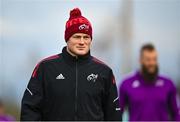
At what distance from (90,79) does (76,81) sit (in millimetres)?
154

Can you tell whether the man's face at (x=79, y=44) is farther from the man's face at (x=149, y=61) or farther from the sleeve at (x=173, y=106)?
the sleeve at (x=173, y=106)

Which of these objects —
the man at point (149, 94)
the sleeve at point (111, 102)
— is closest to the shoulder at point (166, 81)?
the man at point (149, 94)

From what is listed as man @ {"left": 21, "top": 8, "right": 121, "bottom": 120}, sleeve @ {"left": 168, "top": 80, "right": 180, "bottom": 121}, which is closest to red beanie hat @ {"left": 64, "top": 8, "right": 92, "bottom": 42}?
man @ {"left": 21, "top": 8, "right": 121, "bottom": 120}

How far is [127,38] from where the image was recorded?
21.6m

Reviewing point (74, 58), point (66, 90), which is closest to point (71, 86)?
point (66, 90)

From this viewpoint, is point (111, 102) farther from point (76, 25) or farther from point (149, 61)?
point (149, 61)

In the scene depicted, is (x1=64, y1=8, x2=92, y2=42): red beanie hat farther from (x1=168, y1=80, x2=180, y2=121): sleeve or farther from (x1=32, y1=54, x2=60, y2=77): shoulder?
(x1=168, y1=80, x2=180, y2=121): sleeve

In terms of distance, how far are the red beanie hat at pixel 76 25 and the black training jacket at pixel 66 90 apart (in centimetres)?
21

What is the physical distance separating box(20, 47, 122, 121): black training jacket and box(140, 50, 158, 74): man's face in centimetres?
336

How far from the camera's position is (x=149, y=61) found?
11945 millimetres

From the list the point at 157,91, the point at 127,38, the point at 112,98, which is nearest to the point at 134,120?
the point at 157,91

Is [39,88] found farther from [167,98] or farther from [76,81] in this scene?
[167,98]

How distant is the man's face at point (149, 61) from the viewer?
11.9 m

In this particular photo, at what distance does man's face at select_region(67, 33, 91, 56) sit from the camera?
332 inches
